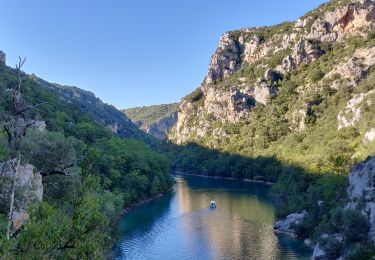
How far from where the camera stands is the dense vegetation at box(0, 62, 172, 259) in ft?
31.1

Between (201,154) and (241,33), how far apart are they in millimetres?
65300

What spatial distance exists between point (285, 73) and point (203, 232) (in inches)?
3915

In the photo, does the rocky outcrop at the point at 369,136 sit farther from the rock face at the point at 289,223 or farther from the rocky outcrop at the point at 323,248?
the rocky outcrop at the point at 323,248

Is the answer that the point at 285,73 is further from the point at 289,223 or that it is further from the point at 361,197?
the point at 361,197

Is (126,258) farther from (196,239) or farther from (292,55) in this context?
(292,55)

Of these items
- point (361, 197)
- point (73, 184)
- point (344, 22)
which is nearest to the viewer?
point (73, 184)

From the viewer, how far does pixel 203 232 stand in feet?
163

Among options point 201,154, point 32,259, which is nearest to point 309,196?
point 32,259

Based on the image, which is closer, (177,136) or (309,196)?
(309,196)

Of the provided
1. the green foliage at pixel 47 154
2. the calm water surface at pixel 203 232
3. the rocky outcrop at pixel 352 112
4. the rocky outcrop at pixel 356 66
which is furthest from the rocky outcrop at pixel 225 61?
the green foliage at pixel 47 154

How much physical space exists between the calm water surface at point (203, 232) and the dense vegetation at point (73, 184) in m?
3.81

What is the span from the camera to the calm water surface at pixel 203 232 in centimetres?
4078

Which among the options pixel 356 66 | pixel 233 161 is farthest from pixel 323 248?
pixel 233 161

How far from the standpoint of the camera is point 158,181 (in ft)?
262
